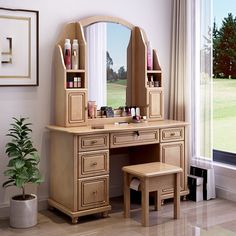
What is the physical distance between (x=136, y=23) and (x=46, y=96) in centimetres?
124

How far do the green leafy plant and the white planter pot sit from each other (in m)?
0.11

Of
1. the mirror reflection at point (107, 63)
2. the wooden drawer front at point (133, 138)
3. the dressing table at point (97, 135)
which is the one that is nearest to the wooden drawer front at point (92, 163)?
the dressing table at point (97, 135)

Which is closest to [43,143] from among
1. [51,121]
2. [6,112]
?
[51,121]

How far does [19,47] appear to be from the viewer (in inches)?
146

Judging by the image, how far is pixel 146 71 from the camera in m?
4.24

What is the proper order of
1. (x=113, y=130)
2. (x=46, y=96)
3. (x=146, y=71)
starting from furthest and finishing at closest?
1. (x=146, y=71)
2. (x=46, y=96)
3. (x=113, y=130)

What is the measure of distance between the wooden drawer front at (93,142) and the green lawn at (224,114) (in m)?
1.41

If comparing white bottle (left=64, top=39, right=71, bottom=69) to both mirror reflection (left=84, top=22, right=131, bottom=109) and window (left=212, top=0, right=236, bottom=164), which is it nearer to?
mirror reflection (left=84, top=22, right=131, bottom=109)

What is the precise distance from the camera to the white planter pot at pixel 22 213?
3465mm

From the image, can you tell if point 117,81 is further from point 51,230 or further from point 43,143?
point 51,230

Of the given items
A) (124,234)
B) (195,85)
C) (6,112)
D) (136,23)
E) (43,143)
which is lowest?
(124,234)

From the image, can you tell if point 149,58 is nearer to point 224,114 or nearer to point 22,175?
point 224,114

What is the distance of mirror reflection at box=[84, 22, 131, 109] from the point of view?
4043 millimetres

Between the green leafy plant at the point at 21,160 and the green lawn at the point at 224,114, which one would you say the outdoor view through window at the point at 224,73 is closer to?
the green lawn at the point at 224,114
